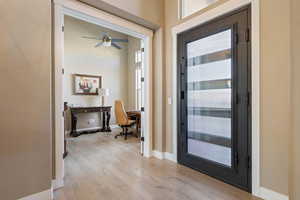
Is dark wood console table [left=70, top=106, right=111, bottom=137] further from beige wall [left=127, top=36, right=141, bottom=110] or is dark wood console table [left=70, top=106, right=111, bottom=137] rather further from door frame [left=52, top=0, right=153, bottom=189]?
door frame [left=52, top=0, right=153, bottom=189]

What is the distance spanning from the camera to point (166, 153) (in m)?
3.14

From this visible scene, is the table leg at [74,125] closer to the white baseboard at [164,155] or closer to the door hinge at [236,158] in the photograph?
the white baseboard at [164,155]

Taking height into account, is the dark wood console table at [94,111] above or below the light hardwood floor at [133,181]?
above

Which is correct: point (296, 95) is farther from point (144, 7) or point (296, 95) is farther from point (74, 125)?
point (74, 125)

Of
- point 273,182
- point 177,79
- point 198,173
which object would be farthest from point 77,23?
point 273,182

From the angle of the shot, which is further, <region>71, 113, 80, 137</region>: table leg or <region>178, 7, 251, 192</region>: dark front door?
<region>71, 113, 80, 137</region>: table leg

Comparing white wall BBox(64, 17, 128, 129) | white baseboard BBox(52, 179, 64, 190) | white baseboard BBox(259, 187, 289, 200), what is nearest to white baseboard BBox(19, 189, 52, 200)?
white baseboard BBox(52, 179, 64, 190)

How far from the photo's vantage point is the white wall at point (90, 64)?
5.45 metres

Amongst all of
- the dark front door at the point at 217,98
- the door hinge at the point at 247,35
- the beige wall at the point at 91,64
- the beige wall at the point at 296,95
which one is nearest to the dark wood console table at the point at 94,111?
the beige wall at the point at 91,64

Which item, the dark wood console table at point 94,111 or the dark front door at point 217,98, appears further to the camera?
the dark wood console table at point 94,111

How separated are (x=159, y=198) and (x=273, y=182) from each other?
4.29 feet

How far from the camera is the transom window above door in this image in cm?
Answer: 253

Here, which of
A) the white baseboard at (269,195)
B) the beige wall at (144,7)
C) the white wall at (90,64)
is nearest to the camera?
the white baseboard at (269,195)

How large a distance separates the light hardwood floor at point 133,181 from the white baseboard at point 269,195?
12 centimetres
